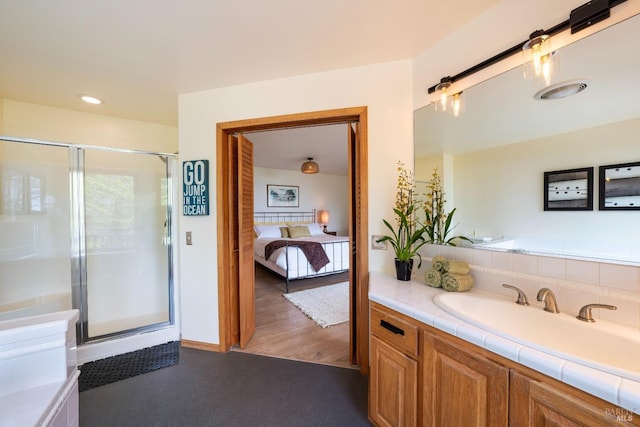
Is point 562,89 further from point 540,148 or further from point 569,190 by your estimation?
point 569,190

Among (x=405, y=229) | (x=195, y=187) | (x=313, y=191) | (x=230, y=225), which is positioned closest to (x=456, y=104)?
(x=405, y=229)

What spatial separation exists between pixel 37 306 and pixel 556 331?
412 centimetres

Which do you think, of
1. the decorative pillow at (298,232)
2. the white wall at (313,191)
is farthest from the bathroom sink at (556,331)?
the white wall at (313,191)

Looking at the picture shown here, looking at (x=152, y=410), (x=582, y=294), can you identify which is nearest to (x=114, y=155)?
(x=152, y=410)

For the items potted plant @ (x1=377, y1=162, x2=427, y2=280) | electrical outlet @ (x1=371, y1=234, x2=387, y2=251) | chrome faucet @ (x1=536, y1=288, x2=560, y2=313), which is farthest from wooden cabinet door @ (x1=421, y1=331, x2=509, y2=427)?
Result: electrical outlet @ (x1=371, y1=234, x2=387, y2=251)

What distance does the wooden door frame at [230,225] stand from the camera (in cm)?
195

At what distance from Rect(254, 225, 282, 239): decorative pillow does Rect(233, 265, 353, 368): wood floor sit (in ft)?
6.74

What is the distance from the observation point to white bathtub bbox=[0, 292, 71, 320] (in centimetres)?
233

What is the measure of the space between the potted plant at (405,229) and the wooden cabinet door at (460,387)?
1.93 ft

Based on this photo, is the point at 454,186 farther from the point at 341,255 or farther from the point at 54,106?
the point at 54,106

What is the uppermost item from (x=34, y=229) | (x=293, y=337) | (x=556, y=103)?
(x=556, y=103)

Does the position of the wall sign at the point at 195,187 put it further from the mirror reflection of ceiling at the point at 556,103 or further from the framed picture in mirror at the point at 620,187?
the framed picture in mirror at the point at 620,187

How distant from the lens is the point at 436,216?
173 cm

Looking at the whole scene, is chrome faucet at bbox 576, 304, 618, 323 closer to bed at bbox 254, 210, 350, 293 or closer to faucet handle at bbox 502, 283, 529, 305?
faucet handle at bbox 502, 283, 529, 305
